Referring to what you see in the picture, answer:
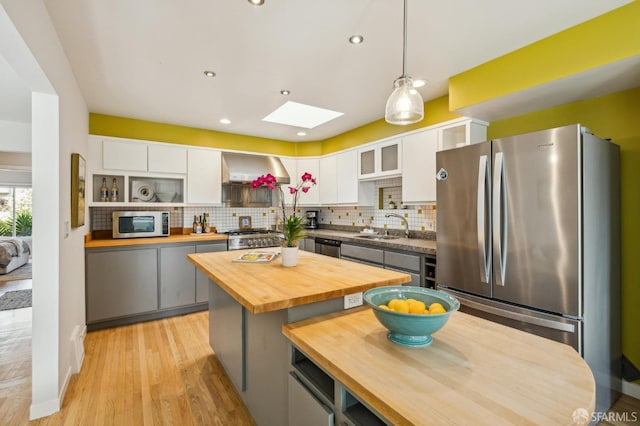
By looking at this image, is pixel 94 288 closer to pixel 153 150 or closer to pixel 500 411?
pixel 153 150

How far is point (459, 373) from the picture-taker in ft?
2.83

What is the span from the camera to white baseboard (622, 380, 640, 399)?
2107mm

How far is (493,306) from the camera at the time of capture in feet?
7.02

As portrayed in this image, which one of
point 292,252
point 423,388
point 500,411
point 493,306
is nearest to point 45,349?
point 292,252

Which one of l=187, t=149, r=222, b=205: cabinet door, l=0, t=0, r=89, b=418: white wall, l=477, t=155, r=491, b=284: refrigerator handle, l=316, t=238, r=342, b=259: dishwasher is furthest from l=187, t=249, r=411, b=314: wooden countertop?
l=187, t=149, r=222, b=205: cabinet door

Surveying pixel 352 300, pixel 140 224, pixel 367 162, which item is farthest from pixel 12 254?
pixel 352 300

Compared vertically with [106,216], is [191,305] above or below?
below

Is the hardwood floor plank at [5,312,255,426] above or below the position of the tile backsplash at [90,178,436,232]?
below

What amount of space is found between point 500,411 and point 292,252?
1469mm

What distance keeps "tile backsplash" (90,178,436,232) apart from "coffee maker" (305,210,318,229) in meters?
0.09

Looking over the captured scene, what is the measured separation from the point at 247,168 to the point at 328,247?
1602 millimetres

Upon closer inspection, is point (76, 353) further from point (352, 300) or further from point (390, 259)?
point (390, 259)

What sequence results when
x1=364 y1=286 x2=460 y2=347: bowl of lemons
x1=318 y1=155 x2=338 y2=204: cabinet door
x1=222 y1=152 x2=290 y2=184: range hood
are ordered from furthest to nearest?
x1=318 y1=155 x2=338 y2=204: cabinet door
x1=222 y1=152 x2=290 y2=184: range hood
x1=364 y1=286 x2=460 y2=347: bowl of lemons

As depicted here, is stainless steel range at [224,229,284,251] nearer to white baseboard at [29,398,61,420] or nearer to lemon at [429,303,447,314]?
white baseboard at [29,398,61,420]
